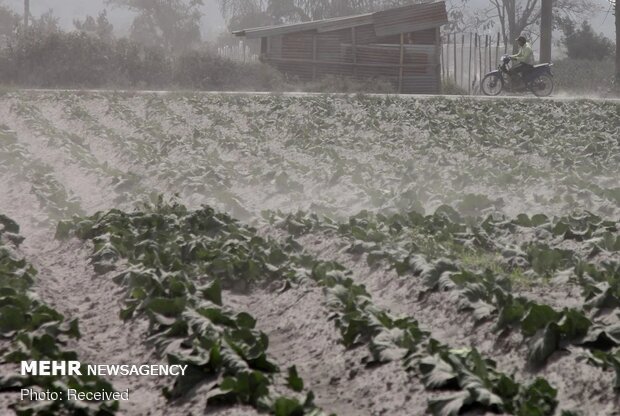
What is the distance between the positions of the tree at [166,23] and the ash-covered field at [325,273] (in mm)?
65071

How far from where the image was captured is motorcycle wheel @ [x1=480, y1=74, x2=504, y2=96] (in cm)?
3128

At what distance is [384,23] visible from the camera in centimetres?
4003

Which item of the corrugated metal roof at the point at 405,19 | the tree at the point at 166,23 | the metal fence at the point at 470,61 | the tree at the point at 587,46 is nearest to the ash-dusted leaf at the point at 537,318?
the metal fence at the point at 470,61

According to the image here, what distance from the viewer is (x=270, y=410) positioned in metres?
5.70

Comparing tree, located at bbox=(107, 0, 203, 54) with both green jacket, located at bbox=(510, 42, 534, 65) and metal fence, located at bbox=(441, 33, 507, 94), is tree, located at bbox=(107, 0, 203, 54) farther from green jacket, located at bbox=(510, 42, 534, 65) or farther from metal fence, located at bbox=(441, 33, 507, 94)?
green jacket, located at bbox=(510, 42, 534, 65)

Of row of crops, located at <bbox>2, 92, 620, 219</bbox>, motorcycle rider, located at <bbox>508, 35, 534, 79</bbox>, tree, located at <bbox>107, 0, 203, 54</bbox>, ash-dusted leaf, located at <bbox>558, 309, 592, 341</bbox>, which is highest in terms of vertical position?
tree, located at <bbox>107, 0, 203, 54</bbox>

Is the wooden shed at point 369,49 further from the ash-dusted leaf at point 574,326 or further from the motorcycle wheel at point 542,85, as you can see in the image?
the ash-dusted leaf at point 574,326

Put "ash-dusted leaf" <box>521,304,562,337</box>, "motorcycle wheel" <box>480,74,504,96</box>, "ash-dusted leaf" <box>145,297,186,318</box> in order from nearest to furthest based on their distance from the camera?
"ash-dusted leaf" <box>521,304,562,337</box> < "ash-dusted leaf" <box>145,297,186,318</box> < "motorcycle wheel" <box>480,74,504,96</box>

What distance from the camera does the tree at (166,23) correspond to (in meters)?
83.1

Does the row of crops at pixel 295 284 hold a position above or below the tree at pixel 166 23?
below

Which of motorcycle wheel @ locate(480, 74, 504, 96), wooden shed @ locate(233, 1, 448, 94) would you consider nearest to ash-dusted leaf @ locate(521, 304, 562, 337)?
motorcycle wheel @ locate(480, 74, 504, 96)

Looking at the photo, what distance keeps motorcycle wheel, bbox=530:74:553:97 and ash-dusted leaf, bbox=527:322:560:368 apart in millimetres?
25964

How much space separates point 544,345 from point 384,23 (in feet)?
113

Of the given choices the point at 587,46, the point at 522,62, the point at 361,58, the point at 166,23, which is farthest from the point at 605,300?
Result: the point at 166,23
